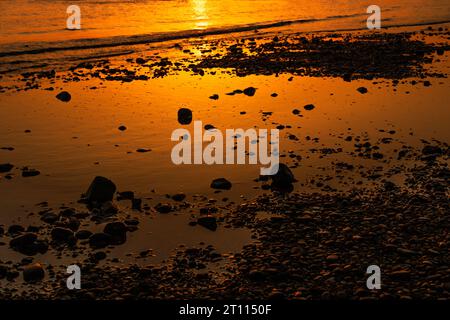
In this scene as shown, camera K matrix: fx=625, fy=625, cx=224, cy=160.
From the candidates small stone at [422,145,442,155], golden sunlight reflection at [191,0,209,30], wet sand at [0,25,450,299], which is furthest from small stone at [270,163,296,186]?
golden sunlight reflection at [191,0,209,30]

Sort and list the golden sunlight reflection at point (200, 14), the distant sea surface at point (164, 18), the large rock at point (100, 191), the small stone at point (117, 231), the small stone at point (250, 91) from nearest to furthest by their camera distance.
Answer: the small stone at point (117, 231), the large rock at point (100, 191), the small stone at point (250, 91), the distant sea surface at point (164, 18), the golden sunlight reflection at point (200, 14)

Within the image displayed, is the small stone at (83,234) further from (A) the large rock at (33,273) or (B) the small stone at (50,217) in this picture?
(A) the large rock at (33,273)

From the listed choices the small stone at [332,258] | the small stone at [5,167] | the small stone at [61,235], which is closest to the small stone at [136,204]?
the small stone at [61,235]

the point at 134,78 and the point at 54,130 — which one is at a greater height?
the point at 134,78

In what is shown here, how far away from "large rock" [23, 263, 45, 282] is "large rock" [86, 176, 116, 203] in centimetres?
245

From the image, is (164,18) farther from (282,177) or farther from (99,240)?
(99,240)

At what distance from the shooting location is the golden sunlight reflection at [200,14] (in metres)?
41.0

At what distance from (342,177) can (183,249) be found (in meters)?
4.05

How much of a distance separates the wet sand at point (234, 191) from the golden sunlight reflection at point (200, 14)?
19.7 metres

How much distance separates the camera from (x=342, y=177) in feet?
38.7

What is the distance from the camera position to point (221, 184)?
11.4 meters

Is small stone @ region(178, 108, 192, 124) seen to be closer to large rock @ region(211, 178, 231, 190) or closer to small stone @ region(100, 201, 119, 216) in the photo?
large rock @ region(211, 178, 231, 190)

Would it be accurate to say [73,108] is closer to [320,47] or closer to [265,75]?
[265,75]
